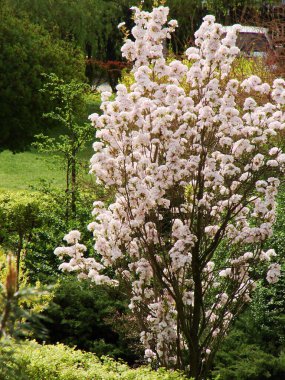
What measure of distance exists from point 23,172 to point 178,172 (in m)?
14.0

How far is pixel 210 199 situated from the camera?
5.35 metres

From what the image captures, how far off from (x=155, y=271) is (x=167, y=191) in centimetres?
66

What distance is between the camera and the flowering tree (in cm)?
515

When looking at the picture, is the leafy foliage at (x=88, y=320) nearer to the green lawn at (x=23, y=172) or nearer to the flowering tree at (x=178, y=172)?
the flowering tree at (x=178, y=172)

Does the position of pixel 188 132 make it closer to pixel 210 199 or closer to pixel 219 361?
pixel 210 199

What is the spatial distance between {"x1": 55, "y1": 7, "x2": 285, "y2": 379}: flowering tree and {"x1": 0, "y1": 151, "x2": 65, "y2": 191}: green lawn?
11.0 m

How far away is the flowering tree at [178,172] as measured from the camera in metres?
5.15

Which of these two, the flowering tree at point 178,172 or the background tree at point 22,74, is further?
the background tree at point 22,74

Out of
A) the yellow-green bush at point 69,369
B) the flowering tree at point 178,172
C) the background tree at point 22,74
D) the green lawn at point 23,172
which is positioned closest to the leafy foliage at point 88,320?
the flowering tree at point 178,172

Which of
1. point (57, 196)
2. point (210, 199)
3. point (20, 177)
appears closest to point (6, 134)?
point (57, 196)

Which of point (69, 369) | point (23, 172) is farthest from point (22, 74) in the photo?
point (69, 369)

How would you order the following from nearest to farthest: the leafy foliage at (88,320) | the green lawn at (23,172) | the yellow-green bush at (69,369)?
the yellow-green bush at (69,369)
the leafy foliage at (88,320)
the green lawn at (23,172)

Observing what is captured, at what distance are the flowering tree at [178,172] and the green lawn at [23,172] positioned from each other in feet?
36.2

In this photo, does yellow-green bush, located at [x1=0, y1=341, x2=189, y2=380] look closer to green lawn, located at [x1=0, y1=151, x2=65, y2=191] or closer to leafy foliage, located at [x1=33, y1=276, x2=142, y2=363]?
leafy foliage, located at [x1=33, y1=276, x2=142, y2=363]
